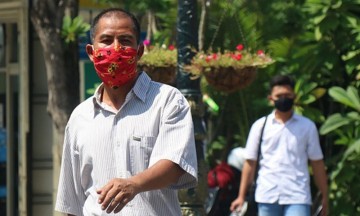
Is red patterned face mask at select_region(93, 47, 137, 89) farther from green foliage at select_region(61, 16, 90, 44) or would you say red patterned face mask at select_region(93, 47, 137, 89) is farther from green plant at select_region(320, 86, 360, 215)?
green plant at select_region(320, 86, 360, 215)

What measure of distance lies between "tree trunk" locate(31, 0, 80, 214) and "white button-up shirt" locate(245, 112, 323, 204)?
76.0 inches

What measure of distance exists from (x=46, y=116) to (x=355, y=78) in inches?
159

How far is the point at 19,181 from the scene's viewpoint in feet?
43.0

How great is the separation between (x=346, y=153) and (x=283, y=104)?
5.83 feet

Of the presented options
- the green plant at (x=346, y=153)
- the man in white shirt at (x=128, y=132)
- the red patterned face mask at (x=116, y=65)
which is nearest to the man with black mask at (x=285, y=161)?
the green plant at (x=346, y=153)

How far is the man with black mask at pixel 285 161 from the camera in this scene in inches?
335

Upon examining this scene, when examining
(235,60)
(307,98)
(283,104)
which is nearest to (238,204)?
(283,104)

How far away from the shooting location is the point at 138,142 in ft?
13.1

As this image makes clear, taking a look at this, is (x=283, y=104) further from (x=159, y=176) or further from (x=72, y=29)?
(x=159, y=176)

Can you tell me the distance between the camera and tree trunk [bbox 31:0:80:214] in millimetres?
9609

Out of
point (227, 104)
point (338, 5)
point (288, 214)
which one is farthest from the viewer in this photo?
point (227, 104)

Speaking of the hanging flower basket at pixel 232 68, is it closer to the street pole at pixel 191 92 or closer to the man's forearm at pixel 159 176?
the street pole at pixel 191 92

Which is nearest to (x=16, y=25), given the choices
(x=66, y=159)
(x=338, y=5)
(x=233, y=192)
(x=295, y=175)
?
(x=233, y=192)

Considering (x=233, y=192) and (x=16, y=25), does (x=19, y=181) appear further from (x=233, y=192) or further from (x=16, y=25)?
(x=233, y=192)
